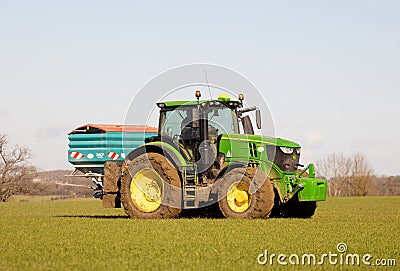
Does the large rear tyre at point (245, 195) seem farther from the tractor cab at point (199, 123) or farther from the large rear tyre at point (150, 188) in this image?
the large rear tyre at point (150, 188)

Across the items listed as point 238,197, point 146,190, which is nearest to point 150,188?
point 146,190

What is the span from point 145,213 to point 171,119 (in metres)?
2.46

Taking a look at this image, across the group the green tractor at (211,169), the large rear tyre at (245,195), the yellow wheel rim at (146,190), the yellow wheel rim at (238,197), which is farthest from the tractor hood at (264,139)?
the yellow wheel rim at (146,190)

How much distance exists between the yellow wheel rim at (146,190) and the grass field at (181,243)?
3.32ft

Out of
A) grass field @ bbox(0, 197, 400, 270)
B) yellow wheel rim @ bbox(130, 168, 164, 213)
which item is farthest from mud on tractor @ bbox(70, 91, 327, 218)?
grass field @ bbox(0, 197, 400, 270)

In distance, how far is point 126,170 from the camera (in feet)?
58.2

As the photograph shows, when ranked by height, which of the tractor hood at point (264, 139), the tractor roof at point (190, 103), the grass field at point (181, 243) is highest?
the tractor roof at point (190, 103)

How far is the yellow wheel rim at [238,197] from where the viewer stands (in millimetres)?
16719

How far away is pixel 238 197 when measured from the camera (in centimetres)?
1681

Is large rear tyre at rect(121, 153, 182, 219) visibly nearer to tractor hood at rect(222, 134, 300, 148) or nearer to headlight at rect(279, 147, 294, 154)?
tractor hood at rect(222, 134, 300, 148)

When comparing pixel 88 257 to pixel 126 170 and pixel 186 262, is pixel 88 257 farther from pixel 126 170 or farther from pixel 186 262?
pixel 126 170

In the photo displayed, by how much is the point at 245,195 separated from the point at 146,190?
8.47 feet

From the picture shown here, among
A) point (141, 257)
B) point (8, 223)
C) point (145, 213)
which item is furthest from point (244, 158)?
point (141, 257)

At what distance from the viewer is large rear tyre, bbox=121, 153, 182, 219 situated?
55.8ft
